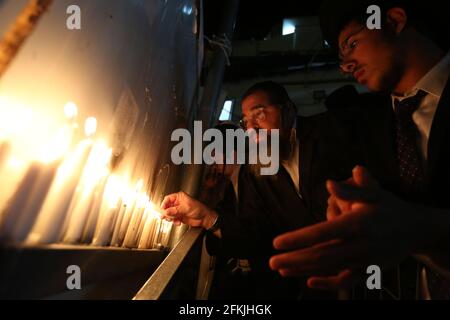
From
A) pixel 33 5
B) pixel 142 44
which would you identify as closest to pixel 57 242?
pixel 33 5

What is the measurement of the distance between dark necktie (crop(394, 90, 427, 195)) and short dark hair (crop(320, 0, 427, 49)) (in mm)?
500

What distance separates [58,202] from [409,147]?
A: 1.66 metres

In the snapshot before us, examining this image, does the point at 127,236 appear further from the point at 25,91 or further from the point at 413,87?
the point at 413,87

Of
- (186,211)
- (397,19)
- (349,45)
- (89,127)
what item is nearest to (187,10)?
(349,45)

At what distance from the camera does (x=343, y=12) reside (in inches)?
68.1

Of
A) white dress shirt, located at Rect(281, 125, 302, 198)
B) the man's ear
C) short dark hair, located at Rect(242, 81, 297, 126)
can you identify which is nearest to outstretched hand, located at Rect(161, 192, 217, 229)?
white dress shirt, located at Rect(281, 125, 302, 198)

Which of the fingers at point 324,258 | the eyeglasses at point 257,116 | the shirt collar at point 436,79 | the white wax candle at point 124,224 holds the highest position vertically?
the eyeglasses at point 257,116

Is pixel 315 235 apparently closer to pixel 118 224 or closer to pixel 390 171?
pixel 118 224

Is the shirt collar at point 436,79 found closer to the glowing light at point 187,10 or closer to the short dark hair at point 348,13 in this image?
the short dark hair at point 348,13

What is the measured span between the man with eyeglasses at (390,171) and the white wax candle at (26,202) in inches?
21.9

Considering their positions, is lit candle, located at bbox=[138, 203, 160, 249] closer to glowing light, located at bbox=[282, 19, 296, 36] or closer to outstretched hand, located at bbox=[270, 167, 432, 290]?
outstretched hand, located at bbox=[270, 167, 432, 290]

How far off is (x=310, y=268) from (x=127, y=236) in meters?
0.95

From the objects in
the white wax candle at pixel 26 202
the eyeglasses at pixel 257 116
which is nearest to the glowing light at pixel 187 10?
the eyeglasses at pixel 257 116

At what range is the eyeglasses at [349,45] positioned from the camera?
5.43 ft
